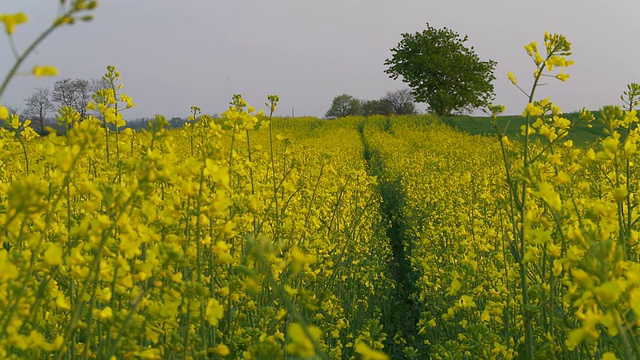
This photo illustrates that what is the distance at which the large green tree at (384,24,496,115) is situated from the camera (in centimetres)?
4197

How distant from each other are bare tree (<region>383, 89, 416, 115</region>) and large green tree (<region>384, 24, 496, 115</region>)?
20.2 metres

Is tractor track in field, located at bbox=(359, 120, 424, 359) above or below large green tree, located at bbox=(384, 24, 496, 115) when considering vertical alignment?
below

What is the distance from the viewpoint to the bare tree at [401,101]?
6627 centimetres

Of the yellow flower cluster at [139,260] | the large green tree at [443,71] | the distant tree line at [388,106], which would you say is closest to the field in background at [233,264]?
the yellow flower cluster at [139,260]

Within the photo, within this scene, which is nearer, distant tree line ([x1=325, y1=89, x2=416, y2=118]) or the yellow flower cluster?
the yellow flower cluster

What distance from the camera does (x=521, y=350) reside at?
2.85m

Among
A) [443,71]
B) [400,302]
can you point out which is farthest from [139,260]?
[443,71]

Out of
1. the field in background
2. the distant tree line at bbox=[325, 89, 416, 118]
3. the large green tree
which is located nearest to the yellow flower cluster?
the field in background

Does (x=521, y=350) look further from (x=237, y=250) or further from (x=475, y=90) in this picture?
(x=475, y=90)

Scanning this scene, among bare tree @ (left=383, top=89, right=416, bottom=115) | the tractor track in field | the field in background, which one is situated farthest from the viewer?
bare tree @ (left=383, top=89, right=416, bottom=115)

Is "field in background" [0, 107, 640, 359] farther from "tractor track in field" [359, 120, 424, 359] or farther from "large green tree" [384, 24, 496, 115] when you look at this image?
"large green tree" [384, 24, 496, 115]

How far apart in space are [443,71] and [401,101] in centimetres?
2772

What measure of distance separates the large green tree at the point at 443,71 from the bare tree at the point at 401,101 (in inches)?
796

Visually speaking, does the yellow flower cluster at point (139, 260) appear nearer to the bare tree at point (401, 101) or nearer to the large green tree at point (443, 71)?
the large green tree at point (443, 71)
